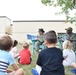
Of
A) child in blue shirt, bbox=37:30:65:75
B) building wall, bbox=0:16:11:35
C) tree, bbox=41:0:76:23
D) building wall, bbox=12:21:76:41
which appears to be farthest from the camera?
building wall, bbox=12:21:76:41

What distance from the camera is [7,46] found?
12.9 feet

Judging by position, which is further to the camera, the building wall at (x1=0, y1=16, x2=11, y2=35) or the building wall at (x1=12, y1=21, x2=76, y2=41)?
the building wall at (x1=12, y1=21, x2=76, y2=41)

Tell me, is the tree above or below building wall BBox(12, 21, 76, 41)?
above

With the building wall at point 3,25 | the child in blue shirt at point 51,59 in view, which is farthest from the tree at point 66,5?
the building wall at point 3,25

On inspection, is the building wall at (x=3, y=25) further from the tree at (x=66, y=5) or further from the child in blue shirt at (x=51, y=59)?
the child in blue shirt at (x=51, y=59)

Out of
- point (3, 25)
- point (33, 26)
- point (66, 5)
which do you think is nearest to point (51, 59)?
point (66, 5)

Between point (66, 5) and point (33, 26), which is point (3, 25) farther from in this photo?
point (66, 5)

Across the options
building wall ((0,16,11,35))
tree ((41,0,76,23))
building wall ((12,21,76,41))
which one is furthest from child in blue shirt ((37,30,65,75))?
building wall ((0,16,11,35))

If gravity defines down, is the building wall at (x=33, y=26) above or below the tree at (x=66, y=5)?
below

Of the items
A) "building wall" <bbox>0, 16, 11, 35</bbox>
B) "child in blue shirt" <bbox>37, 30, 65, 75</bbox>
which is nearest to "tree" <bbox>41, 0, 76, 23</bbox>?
"child in blue shirt" <bbox>37, 30, 65, 75</bbox>

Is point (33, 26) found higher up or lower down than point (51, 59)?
lower down

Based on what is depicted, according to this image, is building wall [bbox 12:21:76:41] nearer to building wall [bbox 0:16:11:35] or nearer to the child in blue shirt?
building wall [bbox 0:16:11:35]

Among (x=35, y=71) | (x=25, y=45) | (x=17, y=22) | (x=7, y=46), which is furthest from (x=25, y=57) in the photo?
(x=17, y=22)

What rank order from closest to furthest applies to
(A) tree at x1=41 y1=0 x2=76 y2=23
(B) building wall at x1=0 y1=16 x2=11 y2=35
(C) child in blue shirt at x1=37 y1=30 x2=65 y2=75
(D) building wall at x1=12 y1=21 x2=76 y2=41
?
(C) child in blue shirt at x1=37 y1=30 x2=65 y2=75, (A) tree at x1=41 y1=0 x2=76 y2=23, (B) building wall at x1=0 y1=16 x2=11 y2=35, (D) building wall at x1=12 y1=21 x2=76 y2=41
